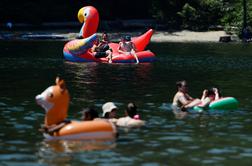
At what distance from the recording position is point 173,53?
134 ft

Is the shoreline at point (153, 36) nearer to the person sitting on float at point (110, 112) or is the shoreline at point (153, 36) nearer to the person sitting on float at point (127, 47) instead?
the person sitting on float at point (127, 47)

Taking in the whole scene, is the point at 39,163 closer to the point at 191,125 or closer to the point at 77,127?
the point at 77,127

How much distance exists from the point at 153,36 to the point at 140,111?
38.7m

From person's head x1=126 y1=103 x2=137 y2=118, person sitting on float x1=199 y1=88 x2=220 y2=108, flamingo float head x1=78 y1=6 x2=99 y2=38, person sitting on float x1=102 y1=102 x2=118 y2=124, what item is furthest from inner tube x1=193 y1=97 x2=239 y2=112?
flamingo float head x1=78 y1=6 x2=99 y2=38

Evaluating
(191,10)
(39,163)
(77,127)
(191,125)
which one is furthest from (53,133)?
(191,10)

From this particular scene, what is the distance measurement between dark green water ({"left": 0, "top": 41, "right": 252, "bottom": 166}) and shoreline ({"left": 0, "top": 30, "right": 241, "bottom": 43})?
15.7 m

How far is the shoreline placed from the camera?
53.9m

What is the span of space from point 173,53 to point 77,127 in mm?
26906

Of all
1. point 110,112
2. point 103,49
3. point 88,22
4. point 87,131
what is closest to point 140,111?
point 110,112

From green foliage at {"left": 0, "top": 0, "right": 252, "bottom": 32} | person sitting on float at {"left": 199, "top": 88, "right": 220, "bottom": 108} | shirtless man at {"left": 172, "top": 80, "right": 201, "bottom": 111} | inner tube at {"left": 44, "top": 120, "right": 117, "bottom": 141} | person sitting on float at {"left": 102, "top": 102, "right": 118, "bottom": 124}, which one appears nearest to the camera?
inner tube at {"left": 44, "top": 120, "right": 117, "bottom": 141}

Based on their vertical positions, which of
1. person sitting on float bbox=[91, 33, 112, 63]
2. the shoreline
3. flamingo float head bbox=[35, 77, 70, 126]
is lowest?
the shoreline

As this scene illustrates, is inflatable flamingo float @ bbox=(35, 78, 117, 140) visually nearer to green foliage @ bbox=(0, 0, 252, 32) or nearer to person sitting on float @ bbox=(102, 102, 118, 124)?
person sitting on float @ bbox=(102, 102, 118, 124)

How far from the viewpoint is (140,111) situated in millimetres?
18516

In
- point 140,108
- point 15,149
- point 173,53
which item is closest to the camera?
point 15,149
